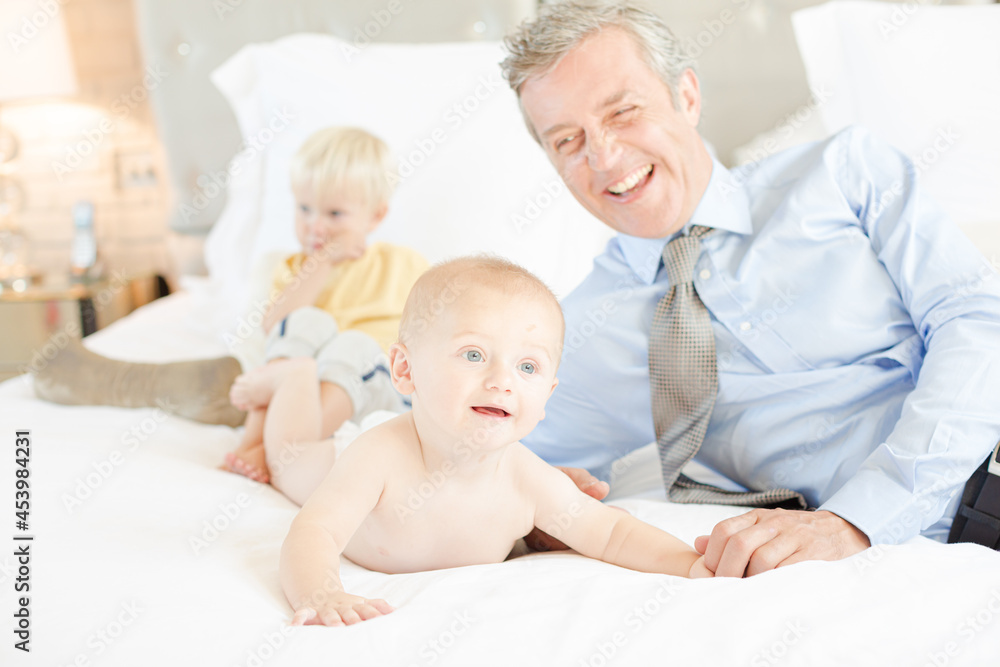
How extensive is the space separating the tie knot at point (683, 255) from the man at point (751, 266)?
0.01 meters

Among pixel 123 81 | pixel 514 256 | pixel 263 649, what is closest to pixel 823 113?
pixel 514 256

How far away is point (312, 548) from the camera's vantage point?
2.59 feet

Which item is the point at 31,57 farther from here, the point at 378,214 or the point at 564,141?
the point at 564,141

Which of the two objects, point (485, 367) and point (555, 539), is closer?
point (485, 367)

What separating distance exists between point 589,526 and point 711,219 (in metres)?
0.56

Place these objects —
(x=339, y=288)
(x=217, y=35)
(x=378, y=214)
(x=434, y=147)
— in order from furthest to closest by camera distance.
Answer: (x=217, y=35), (x=434, y=147), (x=378, y=214), (x=339, y=288)

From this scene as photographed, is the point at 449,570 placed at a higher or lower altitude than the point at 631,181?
lower

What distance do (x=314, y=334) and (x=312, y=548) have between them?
0.78m

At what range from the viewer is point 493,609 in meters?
0.74

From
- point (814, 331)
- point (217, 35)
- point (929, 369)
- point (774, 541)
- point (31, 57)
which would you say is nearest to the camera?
point (774, 541)

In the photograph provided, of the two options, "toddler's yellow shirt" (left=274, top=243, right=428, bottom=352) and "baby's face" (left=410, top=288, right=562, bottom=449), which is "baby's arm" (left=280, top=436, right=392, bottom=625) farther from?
"toddler's yellow shirt" (left=274, top=243, right=428, bottom=352)

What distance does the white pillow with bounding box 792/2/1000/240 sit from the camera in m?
1.76

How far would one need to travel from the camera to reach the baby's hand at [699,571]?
0.85 m

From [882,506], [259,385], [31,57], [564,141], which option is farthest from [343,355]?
[31,57]
